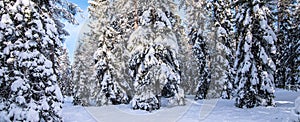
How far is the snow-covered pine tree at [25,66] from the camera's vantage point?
38.0 ft

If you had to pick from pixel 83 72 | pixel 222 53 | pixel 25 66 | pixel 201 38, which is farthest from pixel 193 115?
pixel 83 72

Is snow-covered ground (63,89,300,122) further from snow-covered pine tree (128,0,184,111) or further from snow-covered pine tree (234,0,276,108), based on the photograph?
snow-covered pine tree (128,0,184,111)

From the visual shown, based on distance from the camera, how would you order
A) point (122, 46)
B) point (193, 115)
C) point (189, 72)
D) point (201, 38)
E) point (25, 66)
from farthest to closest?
point (189, 72)
point (201, 38)
point (122, 46)
point (193, 115)
point (25, 66)

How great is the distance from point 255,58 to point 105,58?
12284 mm

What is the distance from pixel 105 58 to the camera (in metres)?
25.1

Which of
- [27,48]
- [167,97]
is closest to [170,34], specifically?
[167,97]

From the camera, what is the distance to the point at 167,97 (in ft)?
64.8

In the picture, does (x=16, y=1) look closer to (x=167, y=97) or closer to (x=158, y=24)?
(x=158, y=24)

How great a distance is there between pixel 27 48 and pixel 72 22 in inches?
152

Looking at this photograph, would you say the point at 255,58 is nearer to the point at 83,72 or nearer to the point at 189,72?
the point at 83,72

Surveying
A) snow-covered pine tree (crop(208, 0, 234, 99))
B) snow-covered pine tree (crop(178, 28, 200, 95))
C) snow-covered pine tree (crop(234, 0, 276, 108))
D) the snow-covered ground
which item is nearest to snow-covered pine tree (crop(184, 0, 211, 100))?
snow-covered pine tree (crop(208, 0, 234, 99))

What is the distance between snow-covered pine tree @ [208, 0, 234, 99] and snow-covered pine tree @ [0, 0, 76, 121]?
20.5 meters

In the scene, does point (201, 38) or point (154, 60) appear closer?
point (154, 60)

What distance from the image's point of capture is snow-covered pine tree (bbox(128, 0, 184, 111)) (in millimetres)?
18219
